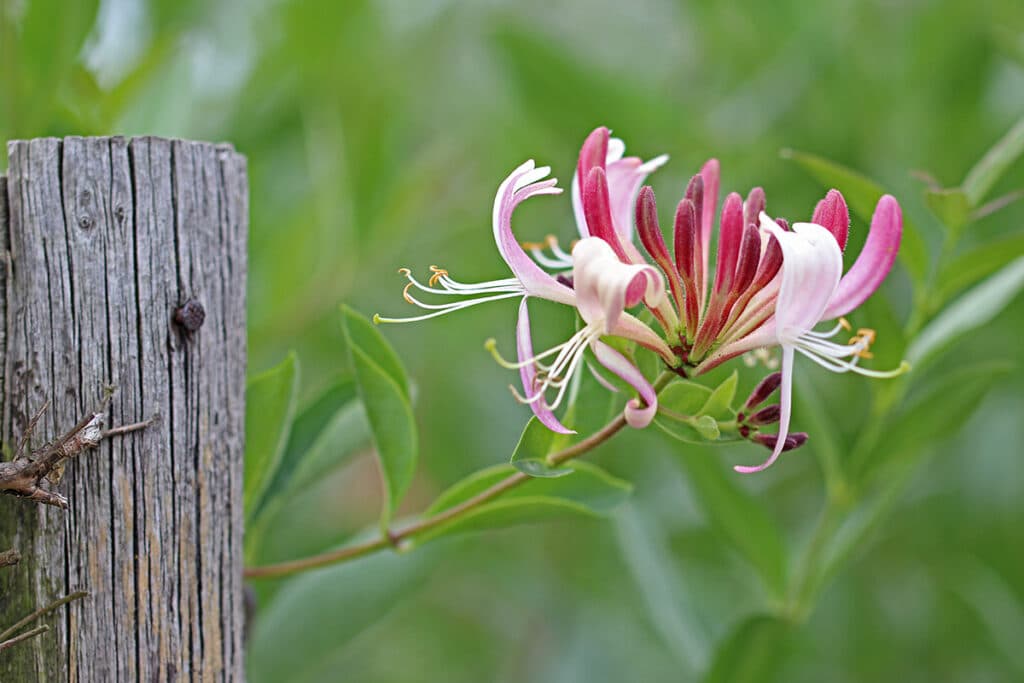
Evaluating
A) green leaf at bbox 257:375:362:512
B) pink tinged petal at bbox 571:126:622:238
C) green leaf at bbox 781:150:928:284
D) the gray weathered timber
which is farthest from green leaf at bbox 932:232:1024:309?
the gray weathered timber

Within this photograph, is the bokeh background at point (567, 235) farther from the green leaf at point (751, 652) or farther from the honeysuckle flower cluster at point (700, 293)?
the honeysuckle flower cluster at point (700, 293)

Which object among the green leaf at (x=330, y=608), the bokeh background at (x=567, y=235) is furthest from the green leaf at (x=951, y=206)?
the green leaf at (x=330, y=608)

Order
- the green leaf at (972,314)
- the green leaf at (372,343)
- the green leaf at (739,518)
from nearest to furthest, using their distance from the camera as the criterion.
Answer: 1. the green leaf at (372,343)
2. the green leaf at (972,314)
3. the green leaf at (739,518)

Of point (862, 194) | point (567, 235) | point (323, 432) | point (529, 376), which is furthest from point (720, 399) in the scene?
point (567, 235)

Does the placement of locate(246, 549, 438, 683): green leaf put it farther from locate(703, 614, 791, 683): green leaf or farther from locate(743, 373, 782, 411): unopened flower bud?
locate(743, 373, 782, 411): unopened flower bud

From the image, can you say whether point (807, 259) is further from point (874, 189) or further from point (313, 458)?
point (313, 458)

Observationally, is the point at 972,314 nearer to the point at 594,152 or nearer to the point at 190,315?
the point at 594,152

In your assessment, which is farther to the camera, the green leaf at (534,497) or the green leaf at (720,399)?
the green leaf at (534,497)
